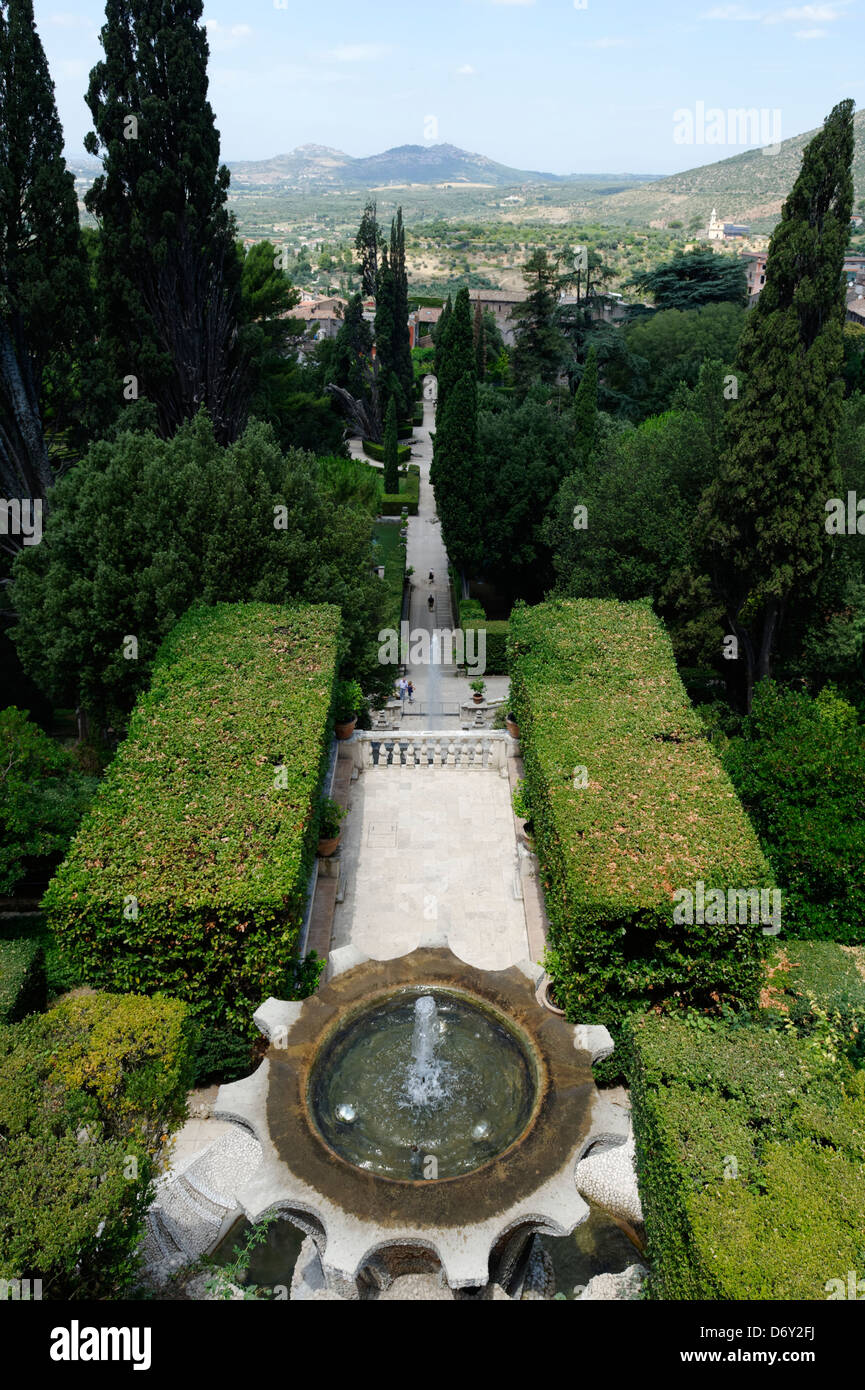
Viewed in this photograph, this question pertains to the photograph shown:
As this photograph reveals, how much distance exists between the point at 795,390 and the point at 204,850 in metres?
18.1

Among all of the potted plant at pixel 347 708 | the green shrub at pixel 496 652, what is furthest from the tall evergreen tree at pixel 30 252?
the green shrub at pixel 496 652

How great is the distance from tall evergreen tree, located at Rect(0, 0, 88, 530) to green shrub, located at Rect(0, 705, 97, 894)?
10.3 metres

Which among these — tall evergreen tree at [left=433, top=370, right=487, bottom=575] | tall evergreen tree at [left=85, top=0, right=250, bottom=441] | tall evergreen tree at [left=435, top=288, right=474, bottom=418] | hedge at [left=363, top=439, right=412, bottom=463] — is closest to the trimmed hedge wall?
hedge at [left=363, top=439, right=412, bottom=463]

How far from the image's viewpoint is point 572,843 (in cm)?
1302

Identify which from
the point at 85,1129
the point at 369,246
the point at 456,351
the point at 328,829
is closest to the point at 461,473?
the point at 456,351

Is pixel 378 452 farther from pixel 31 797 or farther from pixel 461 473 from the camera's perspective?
pixel 31 797

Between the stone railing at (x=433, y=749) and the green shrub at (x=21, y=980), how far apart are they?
8218 millimetres

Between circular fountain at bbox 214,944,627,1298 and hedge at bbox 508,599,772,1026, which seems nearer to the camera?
circular fountain at bbox 214,944,627,1298

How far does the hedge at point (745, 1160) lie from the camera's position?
778 centimetres

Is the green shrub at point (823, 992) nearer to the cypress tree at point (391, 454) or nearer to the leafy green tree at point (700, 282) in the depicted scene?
the cypress tree at point (391, 454)

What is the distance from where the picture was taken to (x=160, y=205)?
94.9 feet

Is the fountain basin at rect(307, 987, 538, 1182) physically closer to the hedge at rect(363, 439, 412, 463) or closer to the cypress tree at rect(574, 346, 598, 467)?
the cypress tree at rect(574, 346, 598, 467)

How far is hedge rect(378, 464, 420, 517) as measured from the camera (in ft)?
188
